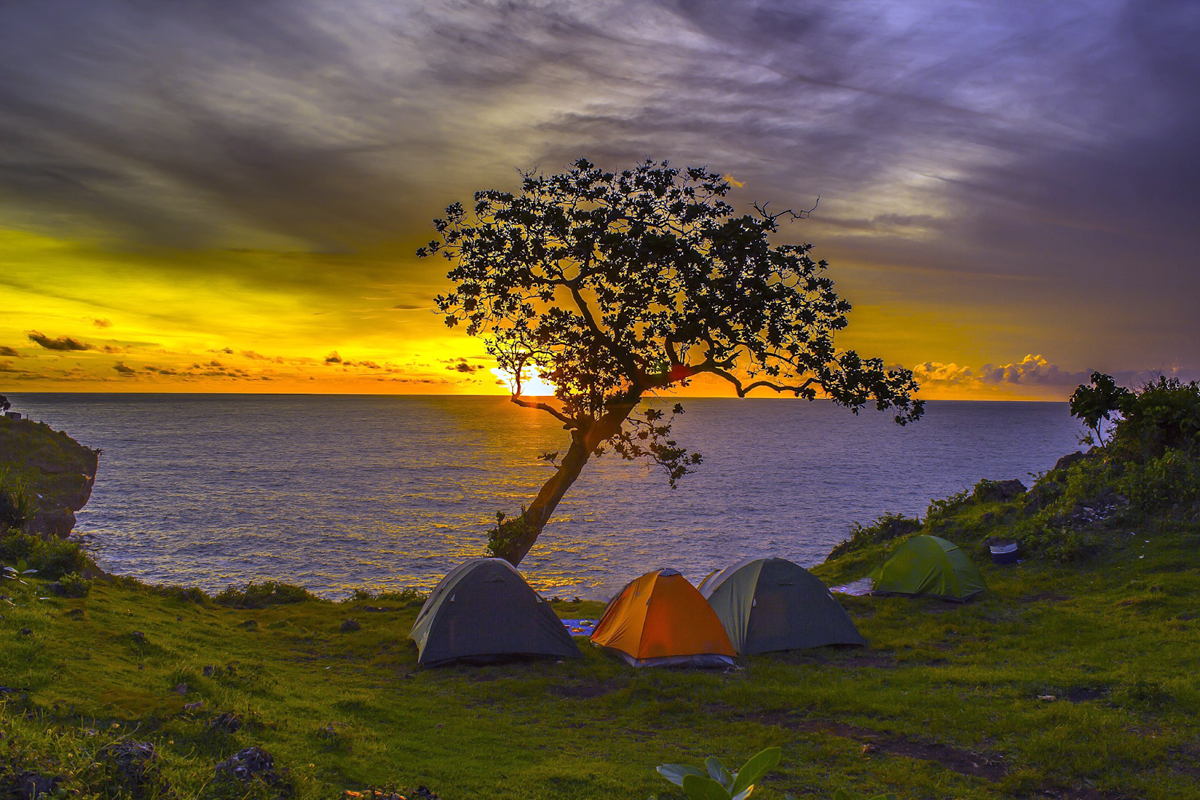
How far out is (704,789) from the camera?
228cm

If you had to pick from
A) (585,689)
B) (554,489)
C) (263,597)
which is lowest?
(263,597)

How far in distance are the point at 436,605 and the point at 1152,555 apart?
22.0 metres

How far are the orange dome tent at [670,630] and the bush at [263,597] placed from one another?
13.5m

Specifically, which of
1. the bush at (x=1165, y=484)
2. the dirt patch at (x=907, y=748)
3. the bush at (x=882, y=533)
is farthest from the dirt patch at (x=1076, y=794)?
the bush at (x=882, y=533)

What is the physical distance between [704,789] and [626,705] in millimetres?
13072

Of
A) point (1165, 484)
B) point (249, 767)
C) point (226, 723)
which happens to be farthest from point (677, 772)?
point (1165, 484)

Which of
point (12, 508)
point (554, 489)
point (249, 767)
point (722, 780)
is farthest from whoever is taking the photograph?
point (554, 489)

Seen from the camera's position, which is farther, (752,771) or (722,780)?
(722,780)

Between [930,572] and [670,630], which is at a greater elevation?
[930,572]

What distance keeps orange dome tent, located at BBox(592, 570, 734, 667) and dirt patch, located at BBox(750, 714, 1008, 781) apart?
3.47m

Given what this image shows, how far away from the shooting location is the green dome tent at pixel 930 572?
22031 mm

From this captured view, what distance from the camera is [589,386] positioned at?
77.8ft

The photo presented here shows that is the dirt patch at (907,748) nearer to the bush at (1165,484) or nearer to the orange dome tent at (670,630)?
the orange dome tent at (670,630)

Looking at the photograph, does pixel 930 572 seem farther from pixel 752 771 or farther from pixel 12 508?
pixel 12 508
